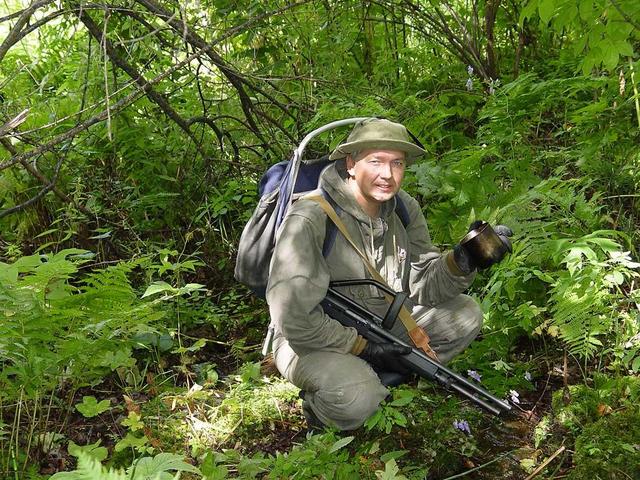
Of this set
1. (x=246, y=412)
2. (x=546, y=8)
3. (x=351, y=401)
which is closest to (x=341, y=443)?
(x=351, y=401)

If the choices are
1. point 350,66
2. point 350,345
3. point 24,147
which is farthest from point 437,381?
point 350,66

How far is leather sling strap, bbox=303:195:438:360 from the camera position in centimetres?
393

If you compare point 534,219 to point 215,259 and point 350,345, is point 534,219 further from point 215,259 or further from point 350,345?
point 215,259

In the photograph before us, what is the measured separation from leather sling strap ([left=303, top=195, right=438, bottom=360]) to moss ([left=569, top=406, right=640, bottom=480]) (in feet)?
3.07

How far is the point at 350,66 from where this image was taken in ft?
25.6

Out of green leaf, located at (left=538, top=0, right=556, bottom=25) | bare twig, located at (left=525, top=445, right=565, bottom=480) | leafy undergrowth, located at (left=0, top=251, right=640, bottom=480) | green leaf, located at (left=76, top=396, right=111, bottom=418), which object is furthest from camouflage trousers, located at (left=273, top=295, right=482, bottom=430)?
green leaf, located at (left=538, top=0, right=556, bottom=25)

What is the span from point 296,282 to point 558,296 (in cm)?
156

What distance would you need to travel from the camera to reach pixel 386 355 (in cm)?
388

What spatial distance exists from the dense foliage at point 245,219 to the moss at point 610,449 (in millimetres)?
10

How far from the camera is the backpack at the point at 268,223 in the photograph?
3.84m

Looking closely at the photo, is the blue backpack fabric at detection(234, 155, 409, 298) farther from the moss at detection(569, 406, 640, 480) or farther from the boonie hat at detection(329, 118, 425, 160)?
the moss at detection(569, 406, 640, 480)

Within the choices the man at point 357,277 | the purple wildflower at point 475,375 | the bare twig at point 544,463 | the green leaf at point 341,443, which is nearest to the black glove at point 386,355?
the man at point 357,277

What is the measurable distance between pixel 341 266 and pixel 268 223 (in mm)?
495

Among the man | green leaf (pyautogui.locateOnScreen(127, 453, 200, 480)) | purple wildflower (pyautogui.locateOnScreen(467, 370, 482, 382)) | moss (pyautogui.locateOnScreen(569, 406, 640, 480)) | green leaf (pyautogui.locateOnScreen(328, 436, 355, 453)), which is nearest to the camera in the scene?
green leaf (pyautogui.locateOnScreen(127, 453, 200, 480))
